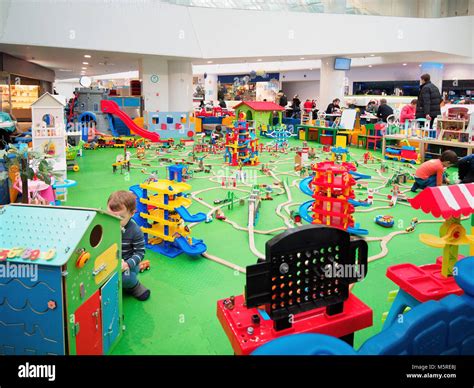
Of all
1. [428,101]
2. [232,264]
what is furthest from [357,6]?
[232,264]

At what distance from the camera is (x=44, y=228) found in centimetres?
238

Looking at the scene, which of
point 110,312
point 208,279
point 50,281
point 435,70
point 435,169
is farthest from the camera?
point 435,70

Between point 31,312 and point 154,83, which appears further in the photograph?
point 154,83

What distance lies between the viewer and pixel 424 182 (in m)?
7.14

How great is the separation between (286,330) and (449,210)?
130cm

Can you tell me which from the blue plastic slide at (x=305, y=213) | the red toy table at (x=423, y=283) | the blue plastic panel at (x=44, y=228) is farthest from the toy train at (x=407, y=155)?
the blue plastic panel at (x=44, y=228)

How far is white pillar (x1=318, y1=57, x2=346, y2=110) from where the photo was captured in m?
18.5

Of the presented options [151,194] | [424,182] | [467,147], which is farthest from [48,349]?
[467,147]

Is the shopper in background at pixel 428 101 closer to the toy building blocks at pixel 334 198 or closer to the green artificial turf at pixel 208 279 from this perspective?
the green artificial turf at pixel 208 279

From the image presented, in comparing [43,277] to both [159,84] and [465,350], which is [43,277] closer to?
[465,350]

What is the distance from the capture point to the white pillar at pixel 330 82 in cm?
1850

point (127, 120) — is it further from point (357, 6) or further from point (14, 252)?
point (14, 252)

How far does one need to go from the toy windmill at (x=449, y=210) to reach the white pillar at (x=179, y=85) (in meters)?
15.3

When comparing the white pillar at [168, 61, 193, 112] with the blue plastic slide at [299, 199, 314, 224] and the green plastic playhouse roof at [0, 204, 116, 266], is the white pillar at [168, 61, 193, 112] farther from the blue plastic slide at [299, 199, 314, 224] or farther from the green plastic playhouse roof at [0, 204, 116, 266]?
the green plastic playhouse roof at [0, 204, 116, 266]
